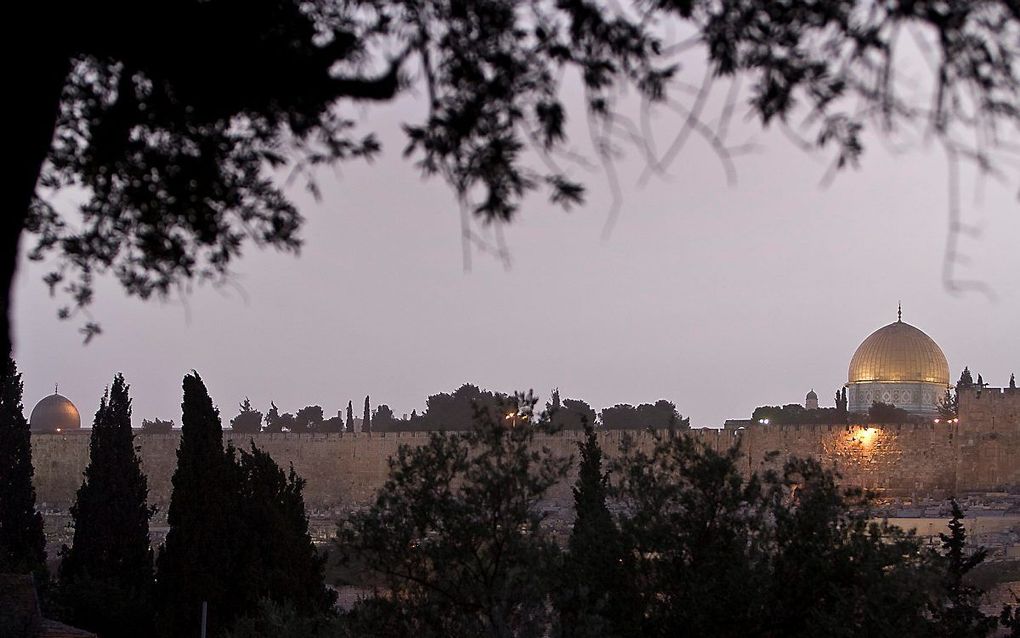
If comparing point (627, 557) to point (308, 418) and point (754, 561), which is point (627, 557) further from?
point (308, 418)

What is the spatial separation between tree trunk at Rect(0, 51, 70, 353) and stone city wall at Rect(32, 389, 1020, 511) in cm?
2726

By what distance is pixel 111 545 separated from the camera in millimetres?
18953

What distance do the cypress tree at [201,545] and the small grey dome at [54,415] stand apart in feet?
143

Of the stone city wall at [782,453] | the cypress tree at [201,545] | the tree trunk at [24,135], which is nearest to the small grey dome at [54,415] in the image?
the stone city wall at [782,453]

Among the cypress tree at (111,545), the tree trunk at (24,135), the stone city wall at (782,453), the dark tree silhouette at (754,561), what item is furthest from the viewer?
the stone city wall at (782,453)

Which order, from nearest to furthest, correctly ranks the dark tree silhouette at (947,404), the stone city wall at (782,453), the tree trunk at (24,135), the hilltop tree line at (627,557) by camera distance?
the tree trunk at (24,135), the hilltop tree line at (627,557), the stone city wall at (782,453), the dark tree silhouette at (947,404)

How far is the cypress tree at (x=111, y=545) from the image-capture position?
53.3 feet

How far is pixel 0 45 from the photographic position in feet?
7.36

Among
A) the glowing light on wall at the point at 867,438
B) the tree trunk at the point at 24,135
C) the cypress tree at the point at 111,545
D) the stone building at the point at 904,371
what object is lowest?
the cypress tree at the point at 111,545

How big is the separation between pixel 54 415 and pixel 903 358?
3831 cm

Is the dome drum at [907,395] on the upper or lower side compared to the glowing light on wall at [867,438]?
upper

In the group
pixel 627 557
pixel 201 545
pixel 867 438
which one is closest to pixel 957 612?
pixel 627 557

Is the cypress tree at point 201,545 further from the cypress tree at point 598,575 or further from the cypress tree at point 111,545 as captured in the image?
the cypress tree at point 598,575

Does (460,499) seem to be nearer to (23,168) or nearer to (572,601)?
(572,601)
